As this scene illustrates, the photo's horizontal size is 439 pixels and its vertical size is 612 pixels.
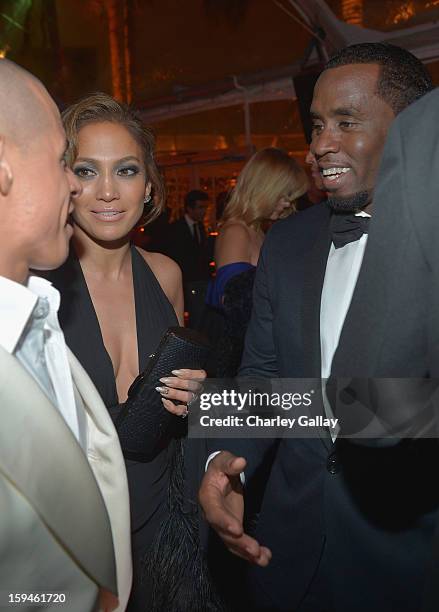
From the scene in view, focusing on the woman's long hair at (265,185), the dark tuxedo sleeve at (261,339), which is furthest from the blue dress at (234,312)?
the dark tuxedo sleeve at (261,339)

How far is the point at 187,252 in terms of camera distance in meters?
8.27

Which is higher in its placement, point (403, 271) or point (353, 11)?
point (353, 11)

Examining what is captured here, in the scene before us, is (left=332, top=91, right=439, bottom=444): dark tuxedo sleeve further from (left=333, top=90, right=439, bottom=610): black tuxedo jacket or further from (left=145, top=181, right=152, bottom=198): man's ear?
(left=145, top=181, right=152, bottom=198): man's ear

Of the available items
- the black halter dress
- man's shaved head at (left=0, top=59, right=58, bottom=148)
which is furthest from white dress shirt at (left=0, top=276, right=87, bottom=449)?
the black halter dress

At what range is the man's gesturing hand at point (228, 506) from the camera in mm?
1300

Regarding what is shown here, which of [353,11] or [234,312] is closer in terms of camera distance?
[234,312]

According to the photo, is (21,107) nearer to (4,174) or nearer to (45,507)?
(4,174)

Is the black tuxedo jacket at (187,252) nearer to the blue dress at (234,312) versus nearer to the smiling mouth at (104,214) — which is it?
the blue dress at (234,312)

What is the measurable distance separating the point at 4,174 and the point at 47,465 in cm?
52

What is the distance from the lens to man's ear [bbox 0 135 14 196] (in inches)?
42.0

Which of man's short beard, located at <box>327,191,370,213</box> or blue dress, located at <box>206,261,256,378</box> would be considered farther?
blue dress, located at <box>206,261,256,378</box>

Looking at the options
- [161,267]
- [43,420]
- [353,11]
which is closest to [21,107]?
[43,420]

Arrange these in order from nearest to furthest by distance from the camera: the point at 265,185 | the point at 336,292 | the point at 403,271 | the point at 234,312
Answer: the point at 403,271
the point at 336,292
the point at 234,312
the point at 265,185

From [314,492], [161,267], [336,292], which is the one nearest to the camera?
[314,492]
